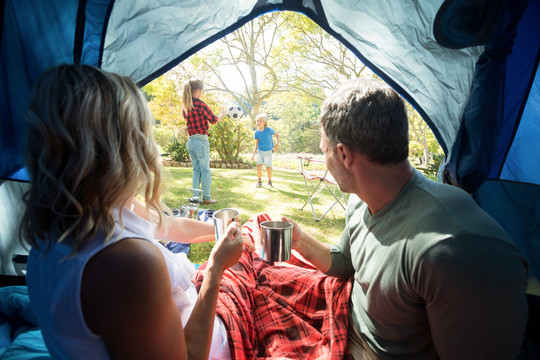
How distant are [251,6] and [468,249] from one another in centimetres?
231

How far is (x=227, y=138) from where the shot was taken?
11953 mm

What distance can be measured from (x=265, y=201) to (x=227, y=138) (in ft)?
20.0

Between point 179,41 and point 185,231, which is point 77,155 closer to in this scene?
point 185,231

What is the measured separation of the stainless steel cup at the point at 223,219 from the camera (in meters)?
1.51

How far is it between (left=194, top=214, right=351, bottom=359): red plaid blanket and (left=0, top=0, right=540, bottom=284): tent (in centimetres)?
110

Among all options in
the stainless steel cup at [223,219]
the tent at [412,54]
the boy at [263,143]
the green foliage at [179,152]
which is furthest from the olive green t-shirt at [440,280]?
the green foliage at [179,152]

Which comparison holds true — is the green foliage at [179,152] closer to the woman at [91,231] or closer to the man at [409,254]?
the man at [409,254]

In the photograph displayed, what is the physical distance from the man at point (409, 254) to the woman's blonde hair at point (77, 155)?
1.00 metres

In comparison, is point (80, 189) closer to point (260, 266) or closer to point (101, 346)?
point (101, 346)

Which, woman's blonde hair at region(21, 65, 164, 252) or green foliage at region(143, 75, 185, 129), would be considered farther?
green foliage at region(143, 75, 185, 129)

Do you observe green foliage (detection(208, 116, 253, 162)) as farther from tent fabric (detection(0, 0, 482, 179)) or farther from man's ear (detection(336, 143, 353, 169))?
man's ear (detection(336, 143, 353, 169))

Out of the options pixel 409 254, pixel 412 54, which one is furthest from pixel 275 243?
pixel 412 54

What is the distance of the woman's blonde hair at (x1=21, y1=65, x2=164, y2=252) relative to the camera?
83cm

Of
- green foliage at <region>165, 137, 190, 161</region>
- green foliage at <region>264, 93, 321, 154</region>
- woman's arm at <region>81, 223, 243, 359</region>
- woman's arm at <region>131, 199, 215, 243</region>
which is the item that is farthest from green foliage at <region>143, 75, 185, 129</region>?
green foliage at <region>264, 93, 321, 154</region>
